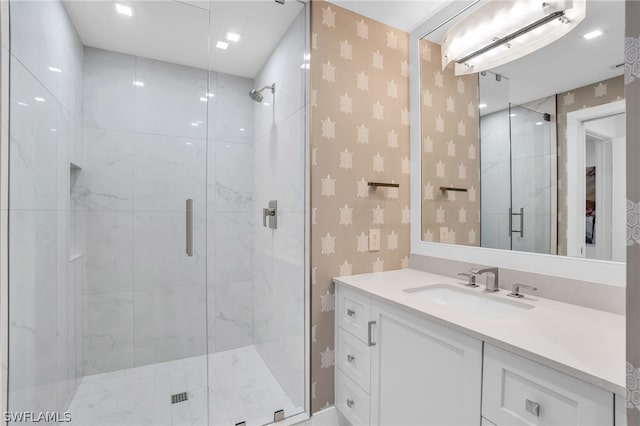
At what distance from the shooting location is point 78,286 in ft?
5.49

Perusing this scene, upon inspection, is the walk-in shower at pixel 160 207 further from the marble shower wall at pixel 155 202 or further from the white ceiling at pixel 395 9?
the white ceiling at pixel 395 9

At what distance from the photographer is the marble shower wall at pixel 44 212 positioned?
3.89 feet

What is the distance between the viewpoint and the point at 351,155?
1.74 m

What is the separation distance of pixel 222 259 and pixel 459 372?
5.71 feet

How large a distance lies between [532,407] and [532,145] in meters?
1.11

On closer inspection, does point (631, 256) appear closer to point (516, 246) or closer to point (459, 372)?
point (459, 372)

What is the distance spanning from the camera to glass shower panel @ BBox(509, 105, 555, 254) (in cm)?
131

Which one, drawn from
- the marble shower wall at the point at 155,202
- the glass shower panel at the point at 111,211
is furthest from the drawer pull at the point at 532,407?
the marble shower wall at the point at 155,202

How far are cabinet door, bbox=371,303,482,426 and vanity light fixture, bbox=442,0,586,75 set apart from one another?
137 centimetres

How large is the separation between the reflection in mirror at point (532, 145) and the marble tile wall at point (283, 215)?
0.81 m

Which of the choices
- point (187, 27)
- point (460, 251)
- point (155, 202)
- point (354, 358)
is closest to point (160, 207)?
point (155, 202)

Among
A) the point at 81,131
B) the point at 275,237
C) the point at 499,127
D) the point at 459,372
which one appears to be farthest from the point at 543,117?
the point at 81,131

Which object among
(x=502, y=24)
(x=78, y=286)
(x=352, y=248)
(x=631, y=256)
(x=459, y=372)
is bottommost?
(x=459, y=372)

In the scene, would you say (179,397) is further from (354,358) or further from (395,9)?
(395,9)
